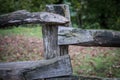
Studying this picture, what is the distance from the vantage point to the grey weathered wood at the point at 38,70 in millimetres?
2275

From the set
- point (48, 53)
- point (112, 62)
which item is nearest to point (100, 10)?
point (112, 62)

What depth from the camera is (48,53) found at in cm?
252

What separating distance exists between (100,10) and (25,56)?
16.3 ft

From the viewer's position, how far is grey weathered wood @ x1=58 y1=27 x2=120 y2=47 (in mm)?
2305

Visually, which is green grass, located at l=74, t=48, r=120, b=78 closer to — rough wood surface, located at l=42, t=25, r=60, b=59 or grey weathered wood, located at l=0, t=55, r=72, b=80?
rough wood surface, located at l=42, t=25, r=60, b=59

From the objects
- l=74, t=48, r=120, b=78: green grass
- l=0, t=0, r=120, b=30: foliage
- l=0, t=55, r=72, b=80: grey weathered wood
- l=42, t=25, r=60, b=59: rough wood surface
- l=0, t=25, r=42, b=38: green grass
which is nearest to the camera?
l=0, t=55, r=72, b=80: grey weathered wood

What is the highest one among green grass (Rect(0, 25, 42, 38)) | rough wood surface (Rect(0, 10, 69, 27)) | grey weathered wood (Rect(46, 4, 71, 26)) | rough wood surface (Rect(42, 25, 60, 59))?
grey weathered wood (Rect(46, 4, 71, 26))

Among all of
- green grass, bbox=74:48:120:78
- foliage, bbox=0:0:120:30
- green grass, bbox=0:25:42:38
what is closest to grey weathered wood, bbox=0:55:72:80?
green grass, bbox=74:48:120:78

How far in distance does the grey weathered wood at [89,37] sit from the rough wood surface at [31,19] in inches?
3.8

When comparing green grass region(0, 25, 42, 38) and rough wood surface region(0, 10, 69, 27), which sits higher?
rough wood surface region(0, 10, 69, 27)

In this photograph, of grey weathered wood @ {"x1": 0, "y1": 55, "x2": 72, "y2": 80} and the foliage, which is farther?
the foliage

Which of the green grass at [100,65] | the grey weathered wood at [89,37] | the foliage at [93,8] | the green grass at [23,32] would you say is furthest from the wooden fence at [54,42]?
the foliage at [93,8]

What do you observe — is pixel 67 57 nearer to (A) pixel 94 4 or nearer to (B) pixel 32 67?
(B) pixel 32 67

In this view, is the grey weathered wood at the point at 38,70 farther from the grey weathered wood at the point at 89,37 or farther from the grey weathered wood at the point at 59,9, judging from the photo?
the grey weathered wood at the point at 59,9
